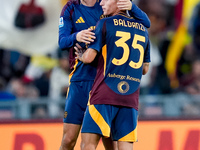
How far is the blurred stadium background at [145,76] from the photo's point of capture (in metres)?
7.55

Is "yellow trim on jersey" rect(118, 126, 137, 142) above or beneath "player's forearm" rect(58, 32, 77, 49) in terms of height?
beneath

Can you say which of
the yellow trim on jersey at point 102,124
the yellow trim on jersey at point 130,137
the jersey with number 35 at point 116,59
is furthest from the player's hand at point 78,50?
the yellow trim on jersey at point 130,137

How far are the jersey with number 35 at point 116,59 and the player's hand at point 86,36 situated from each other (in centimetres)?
6

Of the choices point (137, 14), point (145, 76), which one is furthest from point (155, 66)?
point (137, 14)

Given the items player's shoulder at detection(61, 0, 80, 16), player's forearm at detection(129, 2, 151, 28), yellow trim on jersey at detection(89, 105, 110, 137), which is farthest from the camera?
player's shoulder at detection(61, 0, 80, 16)

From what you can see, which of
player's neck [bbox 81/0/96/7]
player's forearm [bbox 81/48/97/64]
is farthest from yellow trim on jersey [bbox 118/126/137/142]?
player's neck [bbox 81/0/96/7]

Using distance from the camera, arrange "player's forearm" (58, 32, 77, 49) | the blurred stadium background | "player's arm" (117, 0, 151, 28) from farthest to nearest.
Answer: the blurred stadium background, "player's forearm" (58, 32, 77, 49), "player's arm" (117, 0, 151, 28)

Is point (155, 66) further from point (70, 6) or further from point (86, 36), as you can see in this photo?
point (86, 36)

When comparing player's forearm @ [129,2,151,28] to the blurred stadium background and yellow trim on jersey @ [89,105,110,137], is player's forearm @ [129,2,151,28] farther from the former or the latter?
the blurred stadium background

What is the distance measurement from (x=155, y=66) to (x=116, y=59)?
5694 millimetres

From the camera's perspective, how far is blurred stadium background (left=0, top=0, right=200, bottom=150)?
7.55 meters

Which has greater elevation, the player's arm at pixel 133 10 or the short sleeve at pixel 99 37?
the player's arm at pixel 133 10

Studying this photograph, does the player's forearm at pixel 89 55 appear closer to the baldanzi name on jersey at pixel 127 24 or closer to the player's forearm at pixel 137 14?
the baldanzi name on jersey at pixel 127 24

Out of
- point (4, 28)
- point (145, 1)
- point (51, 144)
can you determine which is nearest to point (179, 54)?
point (145, 1)
